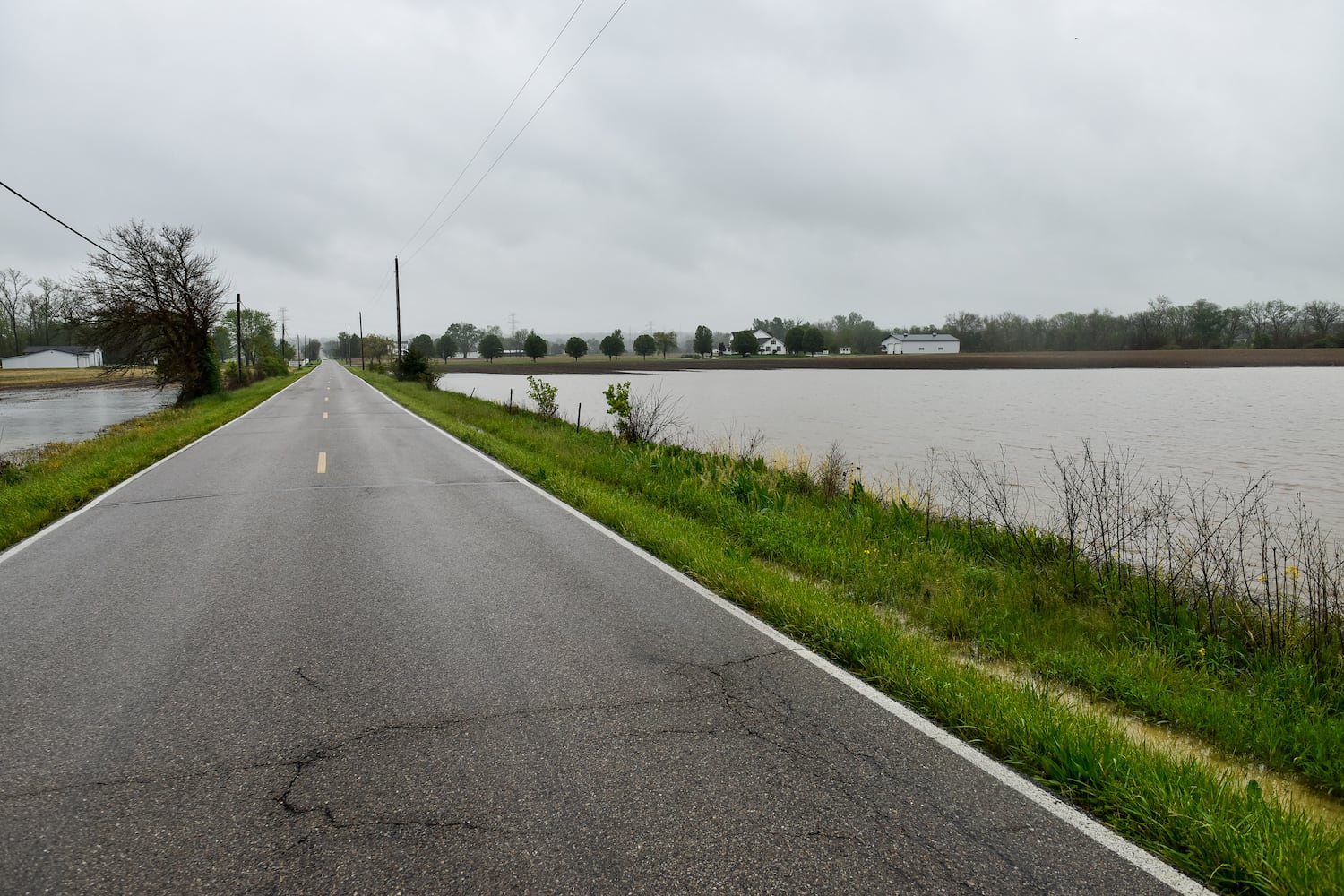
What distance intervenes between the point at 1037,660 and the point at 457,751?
12.8 feet

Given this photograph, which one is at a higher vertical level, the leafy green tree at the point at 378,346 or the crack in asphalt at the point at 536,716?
the leafy green tree at the point at 378,346

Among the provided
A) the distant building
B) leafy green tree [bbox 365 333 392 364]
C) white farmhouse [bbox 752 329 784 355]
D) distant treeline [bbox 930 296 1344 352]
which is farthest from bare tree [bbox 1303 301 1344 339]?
the distant building

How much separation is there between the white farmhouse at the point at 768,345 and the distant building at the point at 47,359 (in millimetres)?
121562

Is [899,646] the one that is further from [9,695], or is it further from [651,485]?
[651,485]

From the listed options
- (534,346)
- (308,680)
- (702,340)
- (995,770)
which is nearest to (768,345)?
(702,340)

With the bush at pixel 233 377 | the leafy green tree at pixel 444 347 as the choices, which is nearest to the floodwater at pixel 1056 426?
the bush at pixel 233 377

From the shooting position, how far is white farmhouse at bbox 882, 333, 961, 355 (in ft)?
516

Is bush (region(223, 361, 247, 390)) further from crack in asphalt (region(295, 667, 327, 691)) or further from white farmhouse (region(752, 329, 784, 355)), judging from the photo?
white farmhouse (region(752, 329, 784, 355))

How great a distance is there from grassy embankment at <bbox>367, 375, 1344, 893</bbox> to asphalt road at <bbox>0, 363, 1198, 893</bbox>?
326 mm

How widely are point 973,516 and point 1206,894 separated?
28.6 feet

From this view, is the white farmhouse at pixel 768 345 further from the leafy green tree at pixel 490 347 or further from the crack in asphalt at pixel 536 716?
the crack in asphalt at pixel 536 716

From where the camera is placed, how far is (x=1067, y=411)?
109ft

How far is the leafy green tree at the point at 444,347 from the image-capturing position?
589 ft

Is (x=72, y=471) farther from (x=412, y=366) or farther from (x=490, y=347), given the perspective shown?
(x=490, y=347)
